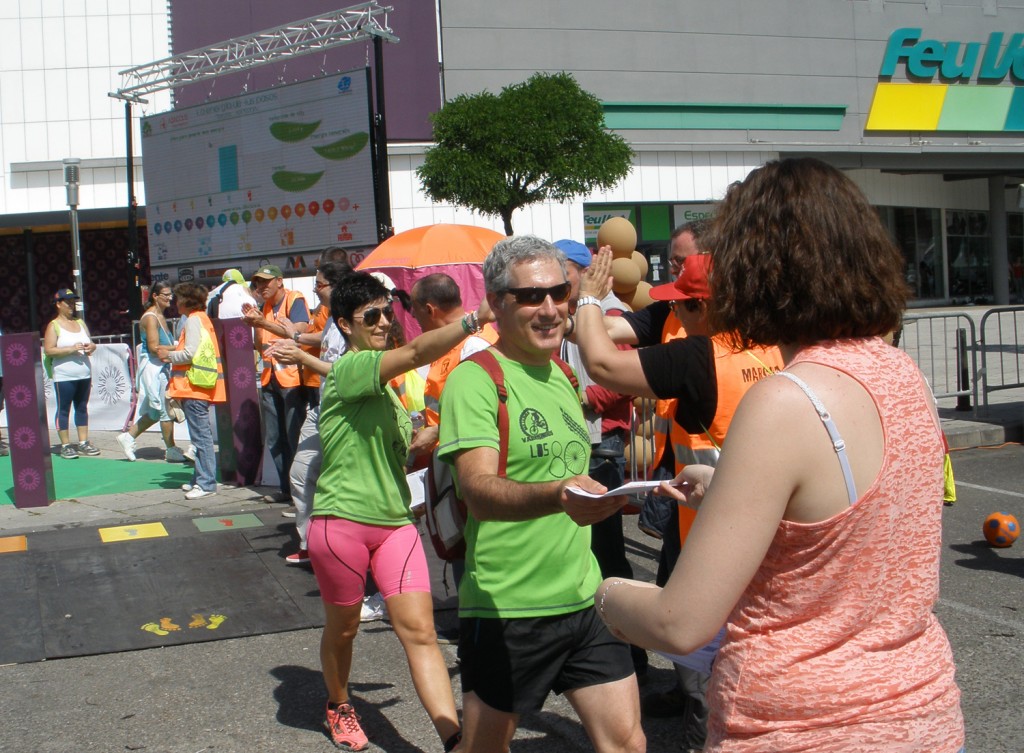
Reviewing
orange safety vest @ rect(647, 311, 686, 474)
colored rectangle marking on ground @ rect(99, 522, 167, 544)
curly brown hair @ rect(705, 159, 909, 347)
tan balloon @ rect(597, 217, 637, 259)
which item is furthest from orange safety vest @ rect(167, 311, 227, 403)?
curly brown hair @ rect(705, 159, 909, 347)

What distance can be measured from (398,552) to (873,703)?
2.67 metres

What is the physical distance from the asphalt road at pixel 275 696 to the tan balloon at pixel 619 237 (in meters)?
2.83

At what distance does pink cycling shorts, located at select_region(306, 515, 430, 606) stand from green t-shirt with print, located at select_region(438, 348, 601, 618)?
95cm

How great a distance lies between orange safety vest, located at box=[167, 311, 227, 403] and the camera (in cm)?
961

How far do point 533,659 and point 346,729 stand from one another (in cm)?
161

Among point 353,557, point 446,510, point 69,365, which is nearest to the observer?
point 446,510

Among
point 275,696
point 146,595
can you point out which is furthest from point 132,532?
point 275,696

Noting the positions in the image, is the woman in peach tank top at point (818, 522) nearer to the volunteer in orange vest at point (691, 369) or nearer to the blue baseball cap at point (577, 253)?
the volunteer in orange vest at point (691, 369)

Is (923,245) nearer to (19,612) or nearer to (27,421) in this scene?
(27,421)

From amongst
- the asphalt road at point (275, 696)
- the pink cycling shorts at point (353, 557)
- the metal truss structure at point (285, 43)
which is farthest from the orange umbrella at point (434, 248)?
the metal truss structure at point (285, 43)

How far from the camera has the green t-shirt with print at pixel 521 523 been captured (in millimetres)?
3018

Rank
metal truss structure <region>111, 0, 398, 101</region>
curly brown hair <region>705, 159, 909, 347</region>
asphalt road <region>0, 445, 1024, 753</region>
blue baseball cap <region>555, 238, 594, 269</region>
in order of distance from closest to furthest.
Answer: curly brown hair <region>705, 159, 909, 347</region>, asphalt road <region>0, 445, 1024, 753</region>, blue baseball cap <region>555, 238, 594, 269</region>, metal truss structure <region>111, 0, 398, 101</region>

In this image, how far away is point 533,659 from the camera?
3.02 m

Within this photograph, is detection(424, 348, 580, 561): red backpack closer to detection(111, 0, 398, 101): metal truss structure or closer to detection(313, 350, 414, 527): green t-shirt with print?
detection(313, 350, 414, 527): green t-shirt with print
